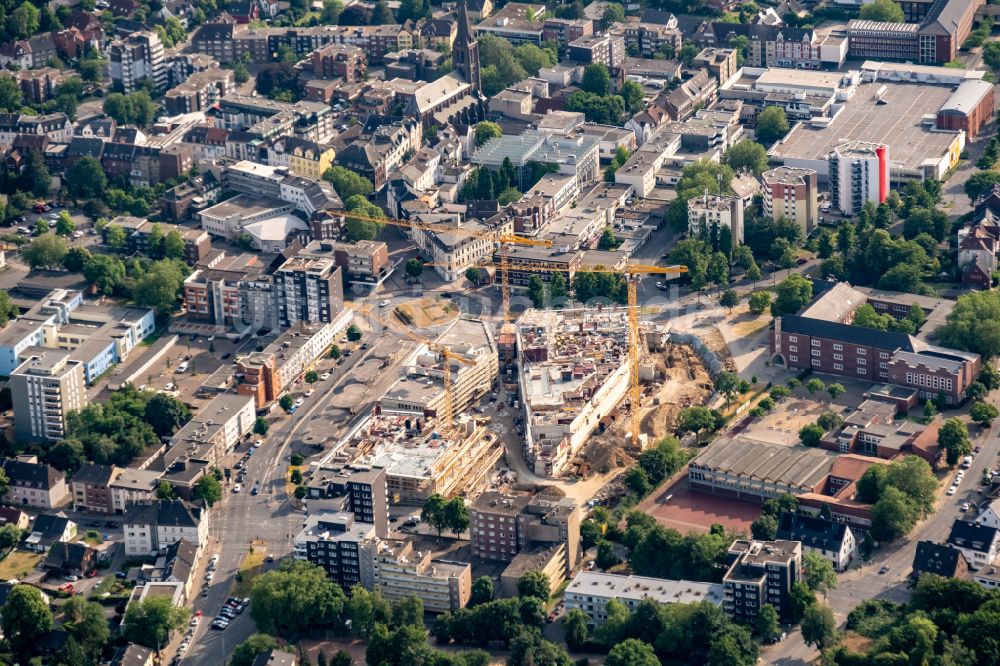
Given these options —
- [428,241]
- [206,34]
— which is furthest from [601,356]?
[206,34]

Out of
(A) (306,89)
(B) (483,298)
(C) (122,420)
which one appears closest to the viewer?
(C) (122,420)

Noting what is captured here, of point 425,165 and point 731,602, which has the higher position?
point 425,165

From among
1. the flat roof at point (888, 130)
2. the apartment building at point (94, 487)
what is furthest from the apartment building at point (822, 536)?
the flat roof at point (888, 130)

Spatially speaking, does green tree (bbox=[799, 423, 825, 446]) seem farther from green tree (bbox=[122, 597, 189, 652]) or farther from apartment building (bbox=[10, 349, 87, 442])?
apartment building (bbox=[10, 349, 87, 442])

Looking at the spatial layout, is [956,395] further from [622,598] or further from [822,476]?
[622,598]

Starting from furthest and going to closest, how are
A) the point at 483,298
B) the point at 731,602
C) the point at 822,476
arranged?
the point at 483,298 → the point at 822,476 → the point at 731,602

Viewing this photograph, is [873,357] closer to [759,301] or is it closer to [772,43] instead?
[759,301]
